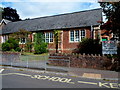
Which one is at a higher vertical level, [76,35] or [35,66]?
[76,35]

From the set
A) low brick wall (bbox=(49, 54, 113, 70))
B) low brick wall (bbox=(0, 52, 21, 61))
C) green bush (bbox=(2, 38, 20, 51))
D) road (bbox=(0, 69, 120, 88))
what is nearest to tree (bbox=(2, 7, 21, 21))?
green bush (bbox=(2, 38, 20, 51))

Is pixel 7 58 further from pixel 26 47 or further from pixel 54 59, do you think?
pixel 26 47

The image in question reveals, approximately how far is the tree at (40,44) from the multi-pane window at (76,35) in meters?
5.09

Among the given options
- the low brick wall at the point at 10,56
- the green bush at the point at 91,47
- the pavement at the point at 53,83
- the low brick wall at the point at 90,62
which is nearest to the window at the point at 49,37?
the green bush at the point at 91,47

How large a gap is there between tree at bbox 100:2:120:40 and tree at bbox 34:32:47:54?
1289 centimetres

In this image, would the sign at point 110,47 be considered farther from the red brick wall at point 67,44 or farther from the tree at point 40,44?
the tree at point 40,44

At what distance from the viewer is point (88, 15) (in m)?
25.0

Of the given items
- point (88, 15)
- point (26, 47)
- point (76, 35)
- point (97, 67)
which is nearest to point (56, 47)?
point (76, 35)

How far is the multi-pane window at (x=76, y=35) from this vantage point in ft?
74.7

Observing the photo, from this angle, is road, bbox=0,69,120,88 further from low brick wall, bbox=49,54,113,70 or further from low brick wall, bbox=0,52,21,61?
low brick wall, bbox=0,52,21,61

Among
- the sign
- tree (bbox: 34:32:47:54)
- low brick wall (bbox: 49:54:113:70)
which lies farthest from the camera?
tree (bbox: 34:32:47:54)

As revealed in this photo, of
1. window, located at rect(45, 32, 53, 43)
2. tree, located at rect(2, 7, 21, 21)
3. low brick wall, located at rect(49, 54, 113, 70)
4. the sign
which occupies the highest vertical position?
tree, located at rect(2, 7, 21, 21)

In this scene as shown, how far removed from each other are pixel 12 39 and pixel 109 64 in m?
19.7

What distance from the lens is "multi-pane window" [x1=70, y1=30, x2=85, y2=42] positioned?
897 inches
